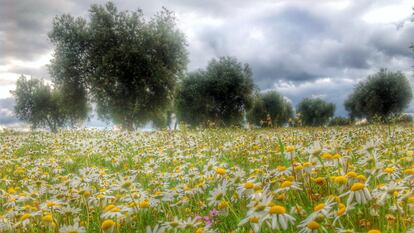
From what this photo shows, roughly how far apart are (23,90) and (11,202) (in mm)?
66524

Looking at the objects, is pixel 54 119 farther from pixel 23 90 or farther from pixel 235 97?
pixel 235 97

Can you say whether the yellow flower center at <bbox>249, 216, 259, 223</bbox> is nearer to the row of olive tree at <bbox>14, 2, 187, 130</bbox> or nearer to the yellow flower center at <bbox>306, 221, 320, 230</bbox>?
the yellow flower center at <bbox>306, 221, 320, 230</bbox>

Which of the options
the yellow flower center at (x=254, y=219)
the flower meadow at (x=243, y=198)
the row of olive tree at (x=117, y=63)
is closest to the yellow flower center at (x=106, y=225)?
the flower meadow at (x=243, y=198)

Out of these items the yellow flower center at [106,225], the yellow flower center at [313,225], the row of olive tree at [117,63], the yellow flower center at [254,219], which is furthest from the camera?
the row of olive tree at [117,63]

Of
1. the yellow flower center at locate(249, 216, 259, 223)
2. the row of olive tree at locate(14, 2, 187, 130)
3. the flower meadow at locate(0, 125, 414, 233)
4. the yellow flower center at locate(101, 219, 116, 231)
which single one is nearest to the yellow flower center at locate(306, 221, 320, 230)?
the flower meadow at locate(0, 125, 414, 233)

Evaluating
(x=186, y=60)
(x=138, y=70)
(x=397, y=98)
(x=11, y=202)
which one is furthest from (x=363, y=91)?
(x=11, y=202)

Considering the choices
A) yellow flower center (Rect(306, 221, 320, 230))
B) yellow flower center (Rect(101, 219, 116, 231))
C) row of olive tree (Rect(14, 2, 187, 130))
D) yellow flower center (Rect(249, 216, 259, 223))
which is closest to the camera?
yellow flower center (Rect(306, 221, 320, 230))

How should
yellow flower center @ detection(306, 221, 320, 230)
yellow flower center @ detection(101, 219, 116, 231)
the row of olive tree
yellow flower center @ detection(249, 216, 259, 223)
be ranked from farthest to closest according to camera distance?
the row of olive tree < yellow flower center @ detection(101, 219, 116, 231) < yellow flower center @ detection(249, 216, 259, 223) < yellow flower center @ detection(306, 221, 320, 230)

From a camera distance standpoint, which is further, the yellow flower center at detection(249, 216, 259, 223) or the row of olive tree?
the row of olive tree

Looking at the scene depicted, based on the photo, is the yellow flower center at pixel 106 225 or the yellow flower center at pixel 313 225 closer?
the yellow flower center at pixel 313 225

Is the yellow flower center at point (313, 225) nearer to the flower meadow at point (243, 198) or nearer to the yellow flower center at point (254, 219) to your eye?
the flower meadow at point (243, 198)

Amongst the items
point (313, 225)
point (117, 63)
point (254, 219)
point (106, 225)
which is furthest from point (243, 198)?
point (117, 63)

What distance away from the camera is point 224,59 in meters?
54.4

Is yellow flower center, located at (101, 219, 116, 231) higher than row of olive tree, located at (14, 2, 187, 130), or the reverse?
row of olive tree, located at (14, 2, 187, 130)
